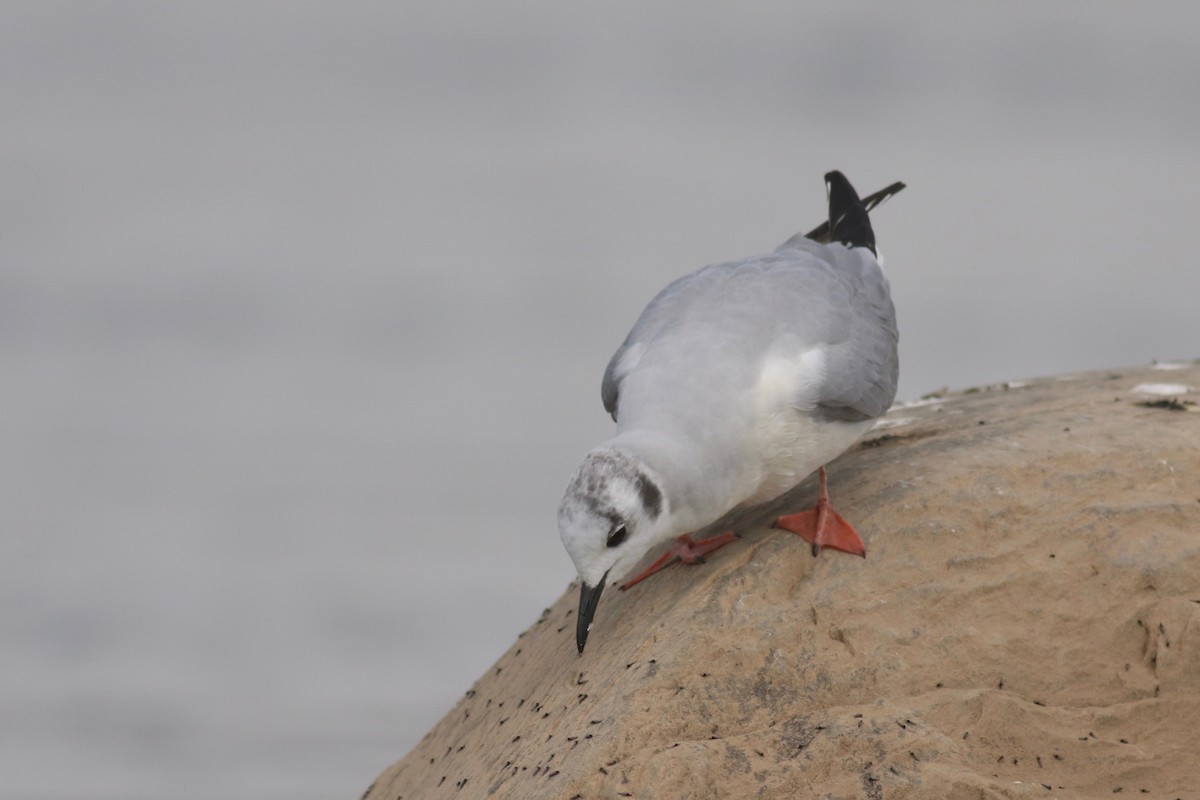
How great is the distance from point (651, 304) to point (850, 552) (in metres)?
1.76

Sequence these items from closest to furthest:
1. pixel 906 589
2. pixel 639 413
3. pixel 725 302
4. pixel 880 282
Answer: pixel 906 589
pixel 639 413
pixel 725 302
pixel 880 282

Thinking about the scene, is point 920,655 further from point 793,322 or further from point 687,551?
point 793,322

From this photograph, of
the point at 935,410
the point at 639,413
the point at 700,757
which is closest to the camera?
the point at 700,757

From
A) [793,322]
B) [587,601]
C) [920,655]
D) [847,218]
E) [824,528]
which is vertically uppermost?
[847,218]

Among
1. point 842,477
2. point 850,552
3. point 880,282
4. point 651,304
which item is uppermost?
point 651,304

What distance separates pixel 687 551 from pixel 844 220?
2.29 m

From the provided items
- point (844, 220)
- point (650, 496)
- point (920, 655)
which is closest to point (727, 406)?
→ point (650, 496)

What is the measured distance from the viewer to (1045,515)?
6566 millimetres

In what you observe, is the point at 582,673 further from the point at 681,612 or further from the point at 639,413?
the point at 639,413

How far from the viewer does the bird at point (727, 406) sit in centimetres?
618

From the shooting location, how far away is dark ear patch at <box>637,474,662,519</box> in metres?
6.12

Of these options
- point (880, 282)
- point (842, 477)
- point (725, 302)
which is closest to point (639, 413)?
point (725, 302)

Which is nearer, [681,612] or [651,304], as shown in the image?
[681,612]

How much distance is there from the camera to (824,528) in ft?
21.6
